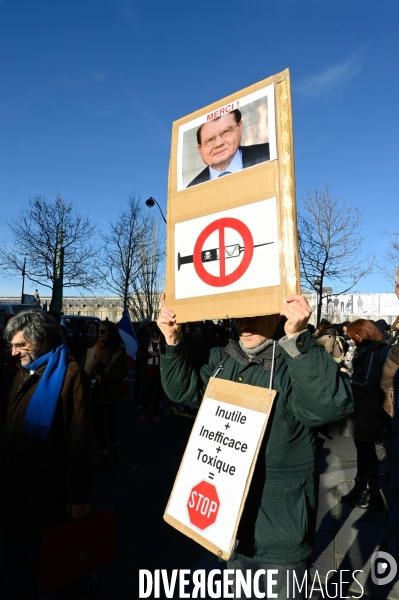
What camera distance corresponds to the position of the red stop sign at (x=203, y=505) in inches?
77.5

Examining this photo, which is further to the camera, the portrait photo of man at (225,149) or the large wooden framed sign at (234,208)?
the portrait photo of man at (225,149)

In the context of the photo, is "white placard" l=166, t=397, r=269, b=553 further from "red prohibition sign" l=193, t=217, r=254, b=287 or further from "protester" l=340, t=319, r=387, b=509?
"protester" l=340, t=319, r=387, b=509

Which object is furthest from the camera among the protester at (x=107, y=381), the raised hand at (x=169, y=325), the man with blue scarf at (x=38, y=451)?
the protester at (x=107, y=381)

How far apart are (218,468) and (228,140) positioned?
56.9 inches

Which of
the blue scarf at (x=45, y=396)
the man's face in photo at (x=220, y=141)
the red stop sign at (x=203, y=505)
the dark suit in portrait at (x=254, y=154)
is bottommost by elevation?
the red stop sign at (x=203, y=505)

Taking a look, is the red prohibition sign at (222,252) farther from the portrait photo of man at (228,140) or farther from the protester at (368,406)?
the protester at (368,406)

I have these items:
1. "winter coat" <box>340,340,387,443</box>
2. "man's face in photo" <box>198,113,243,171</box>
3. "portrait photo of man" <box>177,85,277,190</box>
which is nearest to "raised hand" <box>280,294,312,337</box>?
"portrait photo of man" <box>177,85,277,190</box>

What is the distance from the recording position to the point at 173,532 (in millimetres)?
4301

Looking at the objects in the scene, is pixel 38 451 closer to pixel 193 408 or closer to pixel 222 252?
pixel 193 408

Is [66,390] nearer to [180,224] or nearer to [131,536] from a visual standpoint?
[180,224]

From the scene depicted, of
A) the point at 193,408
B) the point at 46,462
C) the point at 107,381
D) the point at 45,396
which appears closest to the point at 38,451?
the point at 46,462

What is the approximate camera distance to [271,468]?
2061mm

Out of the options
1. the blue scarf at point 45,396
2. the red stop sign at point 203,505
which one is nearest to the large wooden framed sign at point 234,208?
the red stop sign at point 203,505

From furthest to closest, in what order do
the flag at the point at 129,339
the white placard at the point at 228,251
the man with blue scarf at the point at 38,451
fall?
the flag at the point at 129,339
the man with blue scarf at the point at 38,451
the white placard at the point at 228,251
